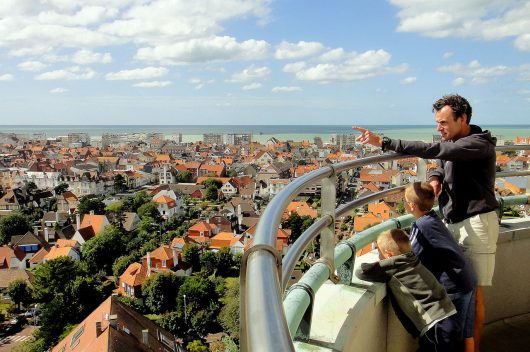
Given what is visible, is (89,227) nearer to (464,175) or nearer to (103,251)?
(103,251)

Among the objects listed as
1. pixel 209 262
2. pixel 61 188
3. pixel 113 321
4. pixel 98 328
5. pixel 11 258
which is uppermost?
pixel 113 321

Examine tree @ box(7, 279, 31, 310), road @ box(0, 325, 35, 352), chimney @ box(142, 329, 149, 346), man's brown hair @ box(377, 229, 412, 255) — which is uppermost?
man's brown hair @ box(377, 229, 412, 255)

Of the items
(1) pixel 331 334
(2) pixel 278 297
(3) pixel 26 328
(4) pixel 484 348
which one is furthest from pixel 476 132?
(3) pixel 26 328

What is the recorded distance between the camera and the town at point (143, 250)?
12.9 m

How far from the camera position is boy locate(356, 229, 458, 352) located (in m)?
1.74

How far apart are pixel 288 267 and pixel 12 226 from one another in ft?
140

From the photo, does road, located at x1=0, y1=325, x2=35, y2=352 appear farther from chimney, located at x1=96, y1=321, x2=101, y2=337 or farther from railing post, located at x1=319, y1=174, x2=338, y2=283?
railing post, located at x1=319, y1=174, x2=338, y2=283

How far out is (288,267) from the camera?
1114 millimetres

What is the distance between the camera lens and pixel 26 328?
834 inches

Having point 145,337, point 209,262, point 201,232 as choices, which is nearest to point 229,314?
point 145,337

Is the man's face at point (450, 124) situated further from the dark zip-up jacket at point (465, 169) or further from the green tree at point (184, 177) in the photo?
the green tree at point (184, 177)

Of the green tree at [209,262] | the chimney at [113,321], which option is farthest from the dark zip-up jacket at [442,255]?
the green tree at [209,262]

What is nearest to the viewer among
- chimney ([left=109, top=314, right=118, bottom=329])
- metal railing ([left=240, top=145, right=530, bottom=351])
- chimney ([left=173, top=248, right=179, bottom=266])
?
metal railing ([left=240, top=145, right=530, bottom=351])

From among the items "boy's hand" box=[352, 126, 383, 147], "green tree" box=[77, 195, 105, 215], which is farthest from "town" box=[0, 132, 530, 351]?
"boy's hand" box=[352, 126, 383, 147]
